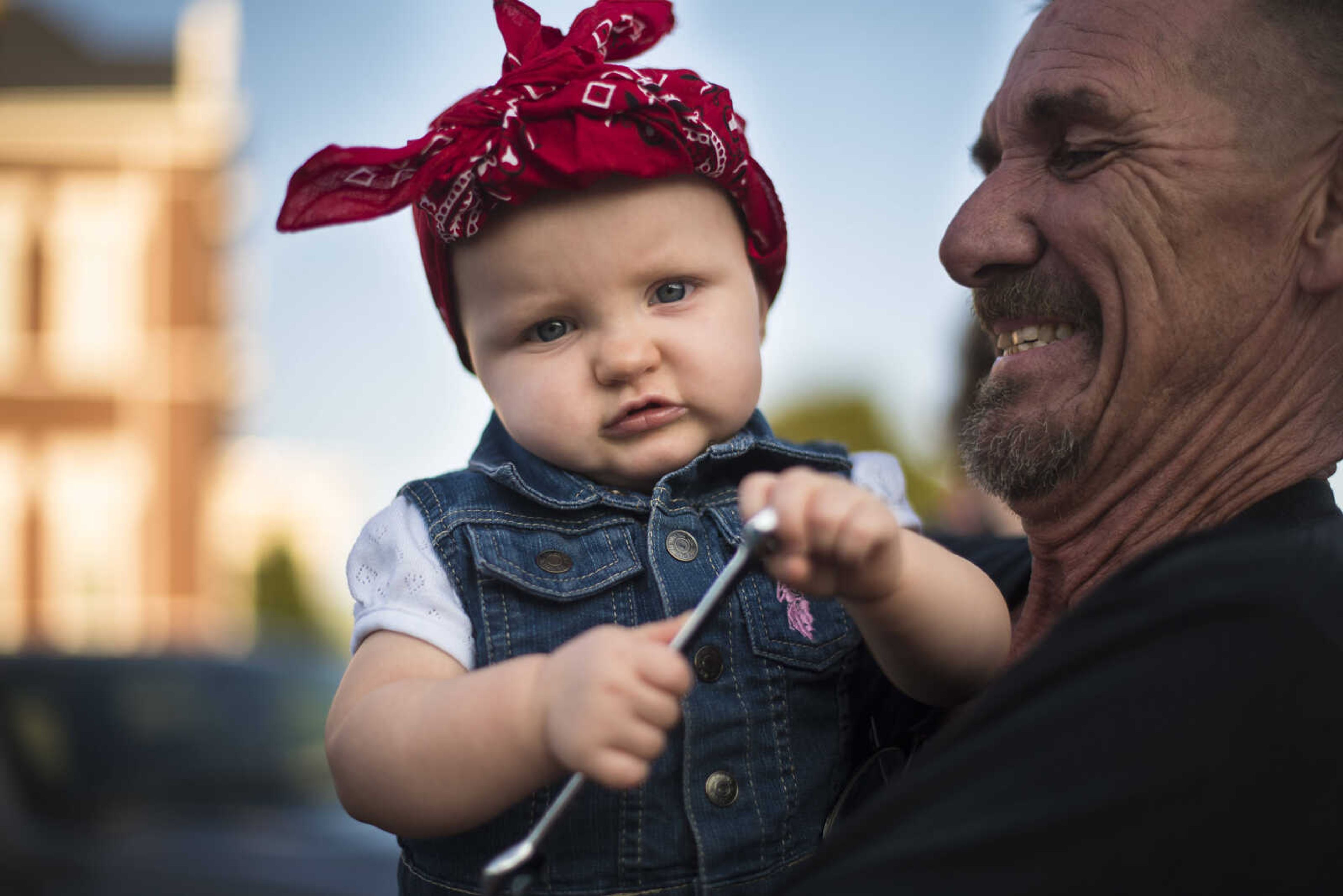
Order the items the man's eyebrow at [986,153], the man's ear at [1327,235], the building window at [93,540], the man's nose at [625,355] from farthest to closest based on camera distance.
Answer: the building window at [93,540]
the man's eyebrow at [986,153]
the man's ear at [1327,235]
the man's nose at [625,355]

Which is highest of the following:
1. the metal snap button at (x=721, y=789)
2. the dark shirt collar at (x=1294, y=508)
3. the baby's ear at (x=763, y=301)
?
the baby's ear at (x=763, y=301)

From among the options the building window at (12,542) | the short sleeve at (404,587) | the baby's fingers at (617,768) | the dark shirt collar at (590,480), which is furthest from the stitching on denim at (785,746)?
the building window at (12,542)

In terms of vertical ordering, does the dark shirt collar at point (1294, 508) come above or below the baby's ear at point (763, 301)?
below

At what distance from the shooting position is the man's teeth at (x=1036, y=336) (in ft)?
6.81

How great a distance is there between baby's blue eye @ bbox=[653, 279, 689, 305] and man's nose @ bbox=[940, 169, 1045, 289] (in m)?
0.58

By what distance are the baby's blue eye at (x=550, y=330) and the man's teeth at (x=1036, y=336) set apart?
2.51 feet

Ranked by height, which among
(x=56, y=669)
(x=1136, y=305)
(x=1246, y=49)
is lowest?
(x=56, y=669)

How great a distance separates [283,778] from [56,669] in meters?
1.16

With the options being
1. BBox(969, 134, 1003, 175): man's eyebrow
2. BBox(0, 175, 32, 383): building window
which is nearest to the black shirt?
BBox(969, 134, 1003, 175): man's eyebrow

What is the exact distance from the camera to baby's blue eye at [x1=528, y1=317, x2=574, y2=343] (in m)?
1.73

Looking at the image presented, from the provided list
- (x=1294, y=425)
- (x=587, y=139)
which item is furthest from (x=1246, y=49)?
(x=587, y=139)

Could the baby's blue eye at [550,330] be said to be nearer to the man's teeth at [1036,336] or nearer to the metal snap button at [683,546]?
the metal snap button at [683,546]

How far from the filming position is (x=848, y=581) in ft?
4.38

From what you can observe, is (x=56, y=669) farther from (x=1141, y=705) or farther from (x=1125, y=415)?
(x=1141, y=705)
